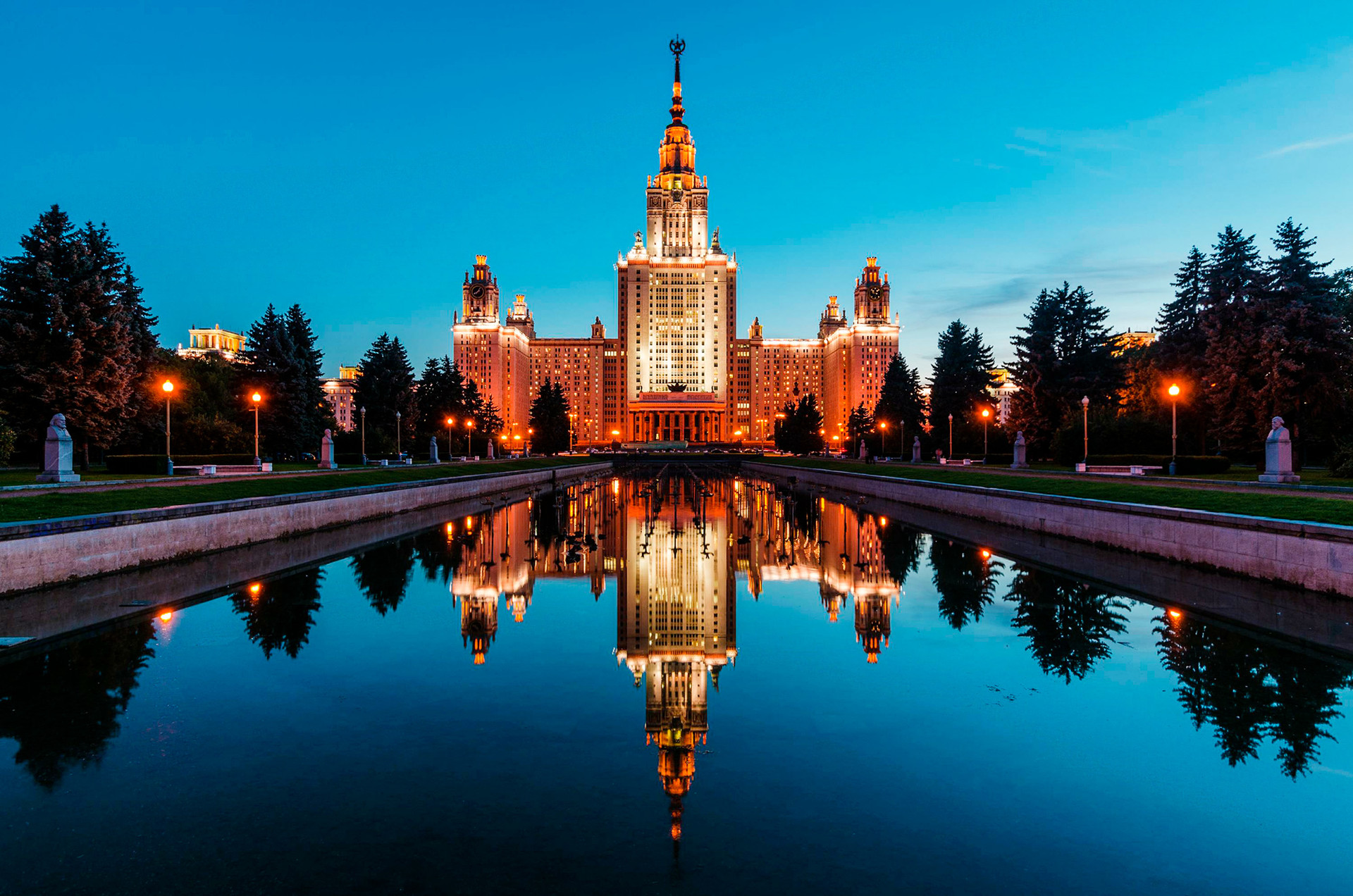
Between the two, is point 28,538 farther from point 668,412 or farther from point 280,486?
point 668,412

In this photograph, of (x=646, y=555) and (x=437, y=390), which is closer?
(x=646, y=555)

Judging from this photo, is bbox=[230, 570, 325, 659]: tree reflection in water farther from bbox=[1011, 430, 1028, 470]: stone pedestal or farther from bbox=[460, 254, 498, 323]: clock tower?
bbox=[460, 254, 498, 323]: clock tower

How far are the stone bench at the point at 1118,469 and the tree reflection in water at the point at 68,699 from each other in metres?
35.1

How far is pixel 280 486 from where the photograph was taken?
25.0 m

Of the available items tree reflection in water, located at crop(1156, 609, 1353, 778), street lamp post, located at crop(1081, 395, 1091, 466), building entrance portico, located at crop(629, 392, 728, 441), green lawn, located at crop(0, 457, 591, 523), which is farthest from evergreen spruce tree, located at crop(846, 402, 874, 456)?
building entrance portico, located at crop(629, 392, 728, 441)

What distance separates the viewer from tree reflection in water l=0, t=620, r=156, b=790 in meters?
6.19

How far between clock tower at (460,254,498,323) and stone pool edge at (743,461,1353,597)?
481 feet

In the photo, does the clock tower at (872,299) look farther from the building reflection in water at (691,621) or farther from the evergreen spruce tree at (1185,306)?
the building reflection in water at (691,621)

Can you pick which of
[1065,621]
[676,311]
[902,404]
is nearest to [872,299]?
[676,311]

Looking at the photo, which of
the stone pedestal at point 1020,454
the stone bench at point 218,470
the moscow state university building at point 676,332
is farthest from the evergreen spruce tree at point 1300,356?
the moscow state university building at point 676,332

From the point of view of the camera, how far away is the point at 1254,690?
793 centimetres

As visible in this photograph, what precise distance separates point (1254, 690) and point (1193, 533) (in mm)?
8467

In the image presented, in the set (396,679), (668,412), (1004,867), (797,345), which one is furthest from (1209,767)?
(797,345)

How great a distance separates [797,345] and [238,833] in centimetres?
18671
